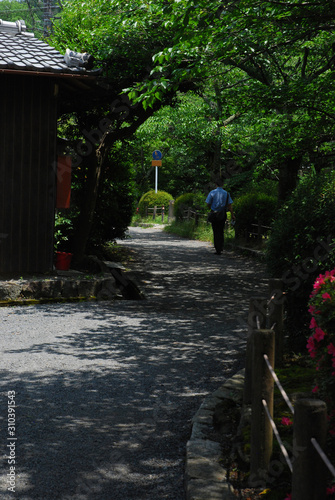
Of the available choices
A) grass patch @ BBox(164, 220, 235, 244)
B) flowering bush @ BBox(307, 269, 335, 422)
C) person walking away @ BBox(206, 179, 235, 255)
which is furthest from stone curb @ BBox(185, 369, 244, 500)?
grass patch @ BBox(164, 220, 235, 244)

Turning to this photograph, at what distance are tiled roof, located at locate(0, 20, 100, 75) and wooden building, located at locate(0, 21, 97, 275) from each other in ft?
0.07

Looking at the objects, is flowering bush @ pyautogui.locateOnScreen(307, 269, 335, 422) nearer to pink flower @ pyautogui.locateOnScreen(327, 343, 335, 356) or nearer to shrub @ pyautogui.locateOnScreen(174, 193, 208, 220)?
pink flower @ pyautogui.locateOnScreen(327, 343, 335, 356)

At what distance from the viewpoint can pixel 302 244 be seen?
6.32 m

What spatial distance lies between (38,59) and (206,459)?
27.5ft

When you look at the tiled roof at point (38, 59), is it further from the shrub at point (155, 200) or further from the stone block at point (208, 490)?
the shrub at point (155, 200)

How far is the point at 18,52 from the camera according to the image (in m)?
10.6

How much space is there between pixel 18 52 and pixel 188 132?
16300mm

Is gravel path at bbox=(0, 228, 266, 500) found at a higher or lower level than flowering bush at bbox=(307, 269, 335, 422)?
lower

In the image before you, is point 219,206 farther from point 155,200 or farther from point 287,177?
point 155,200

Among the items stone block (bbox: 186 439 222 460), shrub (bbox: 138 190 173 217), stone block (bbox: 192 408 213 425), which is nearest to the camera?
stone block (bbox: 186 439 222 460)

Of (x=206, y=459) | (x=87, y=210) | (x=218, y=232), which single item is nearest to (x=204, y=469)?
(x=206, y=459)

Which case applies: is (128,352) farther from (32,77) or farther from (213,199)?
(213,199)

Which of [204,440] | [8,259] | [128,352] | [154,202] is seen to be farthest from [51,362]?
[154,202]

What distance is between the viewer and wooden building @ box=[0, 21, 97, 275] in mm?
10531
